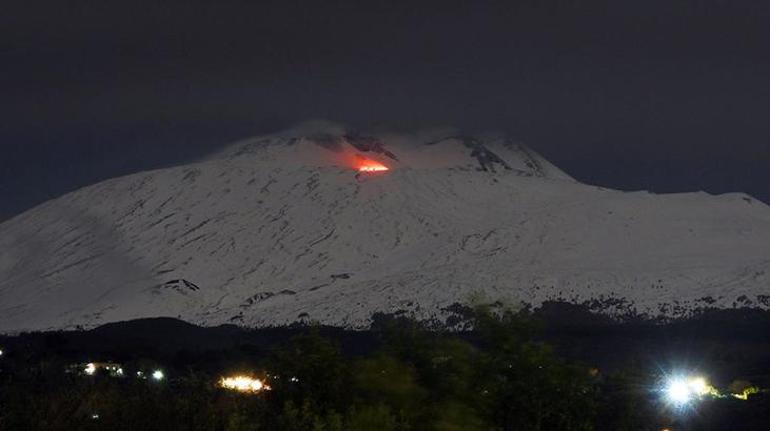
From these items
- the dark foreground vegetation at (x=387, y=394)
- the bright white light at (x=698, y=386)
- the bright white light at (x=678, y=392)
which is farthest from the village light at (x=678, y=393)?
the dark foreground vegetation at (x=387, y=394)

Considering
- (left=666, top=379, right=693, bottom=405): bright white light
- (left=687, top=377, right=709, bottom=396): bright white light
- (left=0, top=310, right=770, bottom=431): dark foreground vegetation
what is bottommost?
(left=687, top=377, right=709, bottom=396): bright white light

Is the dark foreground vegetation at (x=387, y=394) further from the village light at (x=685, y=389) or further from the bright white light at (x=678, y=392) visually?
the village light at (x=685, y=389)

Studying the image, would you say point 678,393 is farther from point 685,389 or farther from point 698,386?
point 698,386

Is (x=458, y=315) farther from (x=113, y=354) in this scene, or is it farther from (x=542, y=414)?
(x=542, y=414)

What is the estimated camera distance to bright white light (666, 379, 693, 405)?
7381cm

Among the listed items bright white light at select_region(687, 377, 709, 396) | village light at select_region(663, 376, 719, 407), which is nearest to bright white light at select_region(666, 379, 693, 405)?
village light at select_region(663, 376, 719, 407)

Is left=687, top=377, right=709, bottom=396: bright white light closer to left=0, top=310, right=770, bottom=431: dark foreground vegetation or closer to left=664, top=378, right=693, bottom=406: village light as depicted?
left=664, top=378, right=693, bottom=406: village light

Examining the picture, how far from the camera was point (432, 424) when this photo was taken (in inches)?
1187

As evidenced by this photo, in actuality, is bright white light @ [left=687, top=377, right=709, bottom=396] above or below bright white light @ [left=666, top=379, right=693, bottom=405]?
below

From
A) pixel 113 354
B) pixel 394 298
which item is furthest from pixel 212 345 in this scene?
pixel 394 298

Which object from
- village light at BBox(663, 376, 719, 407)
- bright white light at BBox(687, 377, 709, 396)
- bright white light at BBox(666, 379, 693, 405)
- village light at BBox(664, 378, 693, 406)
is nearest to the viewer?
village light at BBox(664, 378, 693, 406)

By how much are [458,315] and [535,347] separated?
139m

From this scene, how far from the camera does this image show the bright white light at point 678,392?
73.8 metres

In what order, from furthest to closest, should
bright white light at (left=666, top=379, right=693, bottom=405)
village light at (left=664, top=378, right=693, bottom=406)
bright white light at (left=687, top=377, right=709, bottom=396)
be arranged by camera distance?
bright white light at (left=687, top=377, right=709, bottom=396), bright white light at (left=666, top=379, right=693, bottom=405), village light at (left=664, top=378, right=693, bottom=406)
